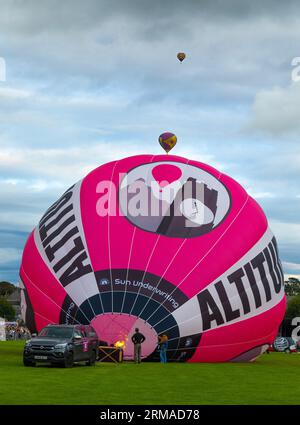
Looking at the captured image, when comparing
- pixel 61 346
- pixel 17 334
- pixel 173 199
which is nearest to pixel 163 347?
pixel 61 346

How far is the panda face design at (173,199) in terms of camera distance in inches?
1077

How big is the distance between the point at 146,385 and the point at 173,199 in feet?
35.2

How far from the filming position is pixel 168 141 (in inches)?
1359

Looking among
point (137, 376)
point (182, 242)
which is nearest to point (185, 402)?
point (137, 376)

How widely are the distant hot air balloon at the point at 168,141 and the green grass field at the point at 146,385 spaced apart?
1182cm

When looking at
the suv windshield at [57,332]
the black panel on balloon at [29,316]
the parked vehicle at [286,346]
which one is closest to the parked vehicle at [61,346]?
the suv windshield at [57,332]

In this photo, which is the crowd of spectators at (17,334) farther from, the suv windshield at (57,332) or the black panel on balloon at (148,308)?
the suv windshield at (57,332)

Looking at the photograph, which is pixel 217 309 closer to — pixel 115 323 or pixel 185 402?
pixel 115 323

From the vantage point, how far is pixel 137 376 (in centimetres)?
2086

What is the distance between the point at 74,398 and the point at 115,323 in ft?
34.3

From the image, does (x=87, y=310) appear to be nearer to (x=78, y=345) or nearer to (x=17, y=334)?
(x=78, y=345)

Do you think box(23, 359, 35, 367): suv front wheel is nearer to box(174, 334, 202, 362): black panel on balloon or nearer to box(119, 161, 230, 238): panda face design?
box(174, 334, 202, 362): black panel on balloon

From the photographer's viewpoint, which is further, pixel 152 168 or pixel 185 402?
pixel 152 168

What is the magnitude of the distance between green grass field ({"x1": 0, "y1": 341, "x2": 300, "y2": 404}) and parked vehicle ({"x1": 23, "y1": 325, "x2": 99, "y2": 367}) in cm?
36
